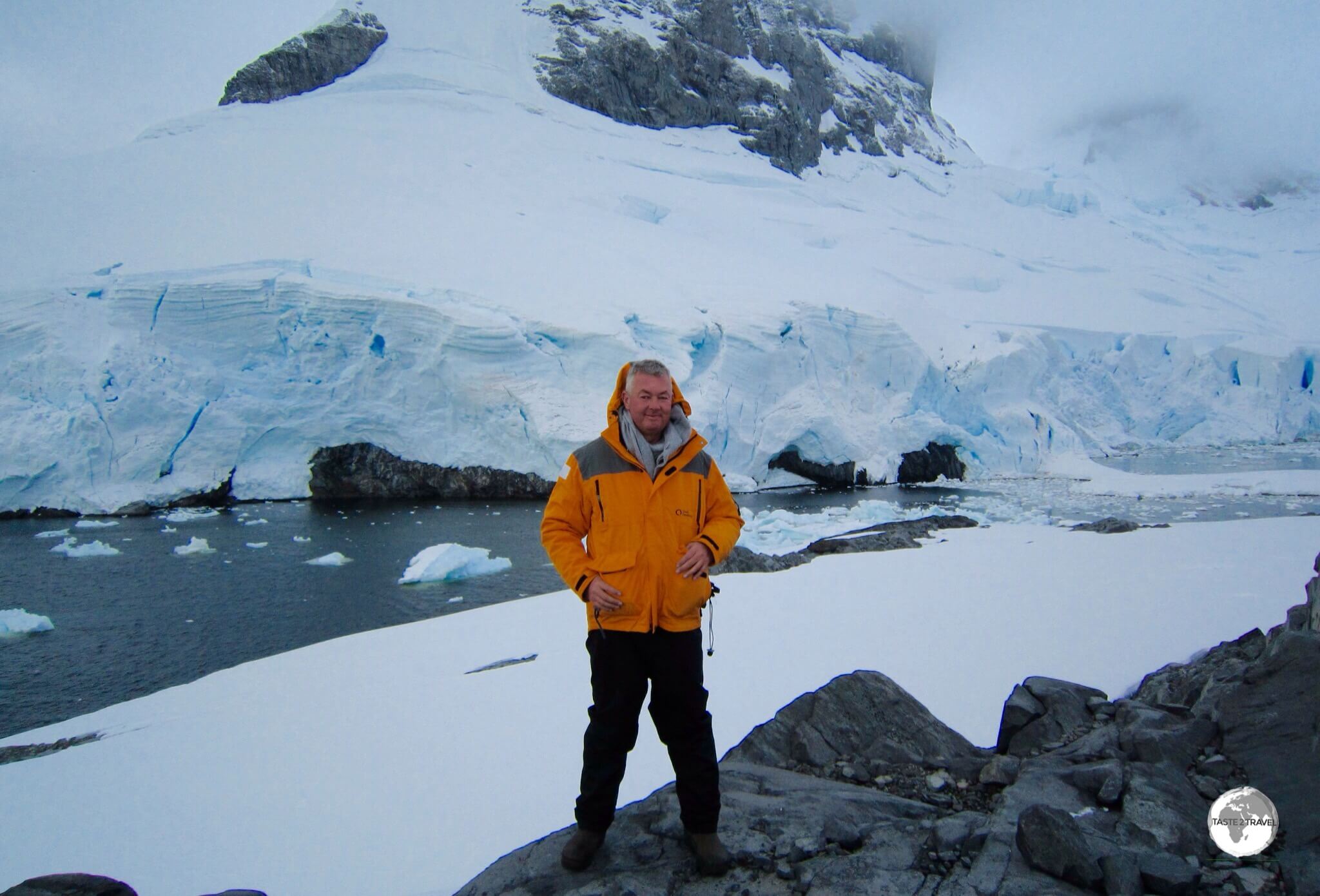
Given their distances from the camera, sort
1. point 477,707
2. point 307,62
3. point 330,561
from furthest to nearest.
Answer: point 307,62, point 330,561, point 477,707

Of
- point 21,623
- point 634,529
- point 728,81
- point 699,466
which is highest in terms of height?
point 728,81

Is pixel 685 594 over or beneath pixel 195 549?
over

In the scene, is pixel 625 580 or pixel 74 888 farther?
pixel 625 580

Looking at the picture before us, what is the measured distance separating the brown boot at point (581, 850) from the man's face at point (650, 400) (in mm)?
937

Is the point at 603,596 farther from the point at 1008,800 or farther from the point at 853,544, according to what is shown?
the point at 853,544

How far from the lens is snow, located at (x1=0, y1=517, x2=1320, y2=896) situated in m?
2.20

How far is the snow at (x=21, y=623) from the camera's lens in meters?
7.25

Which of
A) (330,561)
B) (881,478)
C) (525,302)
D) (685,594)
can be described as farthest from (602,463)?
(881,478)

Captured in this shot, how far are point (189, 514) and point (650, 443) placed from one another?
16.1 metres

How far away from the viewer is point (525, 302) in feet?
63.1

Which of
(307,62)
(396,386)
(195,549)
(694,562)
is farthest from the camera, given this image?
(307,62)

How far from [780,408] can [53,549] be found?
51.9ft

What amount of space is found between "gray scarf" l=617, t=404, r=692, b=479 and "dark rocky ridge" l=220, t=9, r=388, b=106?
41701 millimetres

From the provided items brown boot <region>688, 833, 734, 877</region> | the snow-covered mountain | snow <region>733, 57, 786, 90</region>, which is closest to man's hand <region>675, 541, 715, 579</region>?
brown boot <region>688, 833, 734, 877</region>
